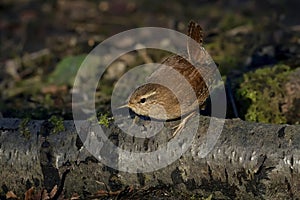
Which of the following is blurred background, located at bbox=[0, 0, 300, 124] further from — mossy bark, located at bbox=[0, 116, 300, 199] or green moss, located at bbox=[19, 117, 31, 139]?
mossy bark, located at bbox=[0, 116, 300, 199]

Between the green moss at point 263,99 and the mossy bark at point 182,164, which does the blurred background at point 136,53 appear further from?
the mossy bark at point 182,164

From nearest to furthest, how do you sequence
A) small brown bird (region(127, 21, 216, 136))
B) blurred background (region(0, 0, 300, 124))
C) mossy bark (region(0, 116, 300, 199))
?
mossy bark (region(0, 116, 300, 199)), small brown bird (region(127, 21, 216, 136)), blurred background (region(0, 0, 300, 124))

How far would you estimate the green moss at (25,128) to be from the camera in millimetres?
5263

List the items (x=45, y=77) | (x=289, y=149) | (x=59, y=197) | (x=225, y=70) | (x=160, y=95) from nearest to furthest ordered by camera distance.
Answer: (x=289, y=149)
(x=160, y=95)
(x=59, y=197)
(x=225, y=70)
(x=45, y=77)

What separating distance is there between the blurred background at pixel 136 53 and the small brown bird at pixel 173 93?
807mm

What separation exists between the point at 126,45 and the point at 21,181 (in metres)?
4.40

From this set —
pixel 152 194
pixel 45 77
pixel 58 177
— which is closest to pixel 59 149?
pixel 58 177

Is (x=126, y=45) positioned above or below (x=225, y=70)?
above

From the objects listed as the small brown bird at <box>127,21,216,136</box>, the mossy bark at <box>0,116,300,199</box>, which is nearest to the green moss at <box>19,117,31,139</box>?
the mossy bark at <box>0,116,300,199</box>

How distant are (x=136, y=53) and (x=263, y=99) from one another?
3.54 metres

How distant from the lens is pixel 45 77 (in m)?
8.95

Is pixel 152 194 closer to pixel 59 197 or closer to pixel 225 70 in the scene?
pixel 59 197

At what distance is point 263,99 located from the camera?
5859 mm

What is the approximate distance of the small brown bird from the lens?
191 inches
